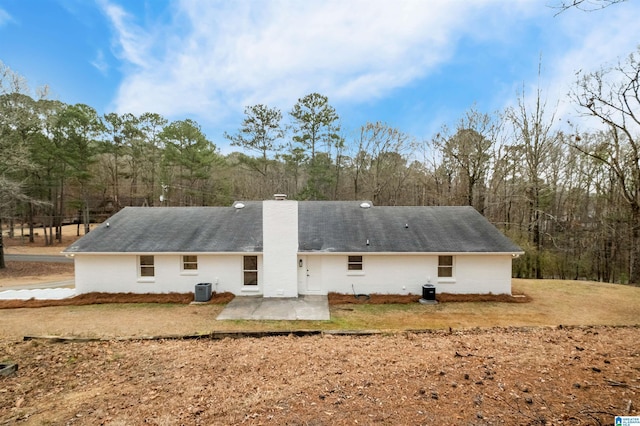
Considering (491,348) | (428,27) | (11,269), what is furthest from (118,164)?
(491,348)

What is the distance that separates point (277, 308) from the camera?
11672mm

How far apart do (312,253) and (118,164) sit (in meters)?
32.9

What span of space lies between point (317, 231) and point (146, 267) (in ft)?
25.5

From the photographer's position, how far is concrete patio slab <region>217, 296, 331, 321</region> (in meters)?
10.6

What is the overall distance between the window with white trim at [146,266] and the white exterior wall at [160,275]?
0.54ft

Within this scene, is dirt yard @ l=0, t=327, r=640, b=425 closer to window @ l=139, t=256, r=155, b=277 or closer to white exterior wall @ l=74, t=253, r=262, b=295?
white exterior wall @ l=74, t=253, r=262, b=295

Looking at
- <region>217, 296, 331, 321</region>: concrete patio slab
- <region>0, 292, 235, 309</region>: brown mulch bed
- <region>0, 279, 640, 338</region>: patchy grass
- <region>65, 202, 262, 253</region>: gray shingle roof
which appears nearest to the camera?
<region>0, 279, 640, 338</region>: patchy grass

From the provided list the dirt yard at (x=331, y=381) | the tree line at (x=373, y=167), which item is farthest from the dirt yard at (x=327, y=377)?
the tree line at (x=373, y=167)

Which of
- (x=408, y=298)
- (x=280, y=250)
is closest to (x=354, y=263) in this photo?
(x=408, y=298)

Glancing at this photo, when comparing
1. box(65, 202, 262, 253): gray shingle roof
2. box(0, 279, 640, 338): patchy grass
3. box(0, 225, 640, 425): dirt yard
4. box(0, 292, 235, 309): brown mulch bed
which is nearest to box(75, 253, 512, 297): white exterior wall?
box(0, 292, 235, 309): brown mulch bed

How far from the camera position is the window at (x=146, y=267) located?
13531 mm

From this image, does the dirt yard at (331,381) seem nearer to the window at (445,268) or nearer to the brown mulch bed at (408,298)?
the brown mulch bed at (408,298)

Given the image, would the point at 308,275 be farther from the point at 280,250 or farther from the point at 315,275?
the point at 280,250

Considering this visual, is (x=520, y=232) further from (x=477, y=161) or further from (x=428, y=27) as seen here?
(x=428, y=27)
